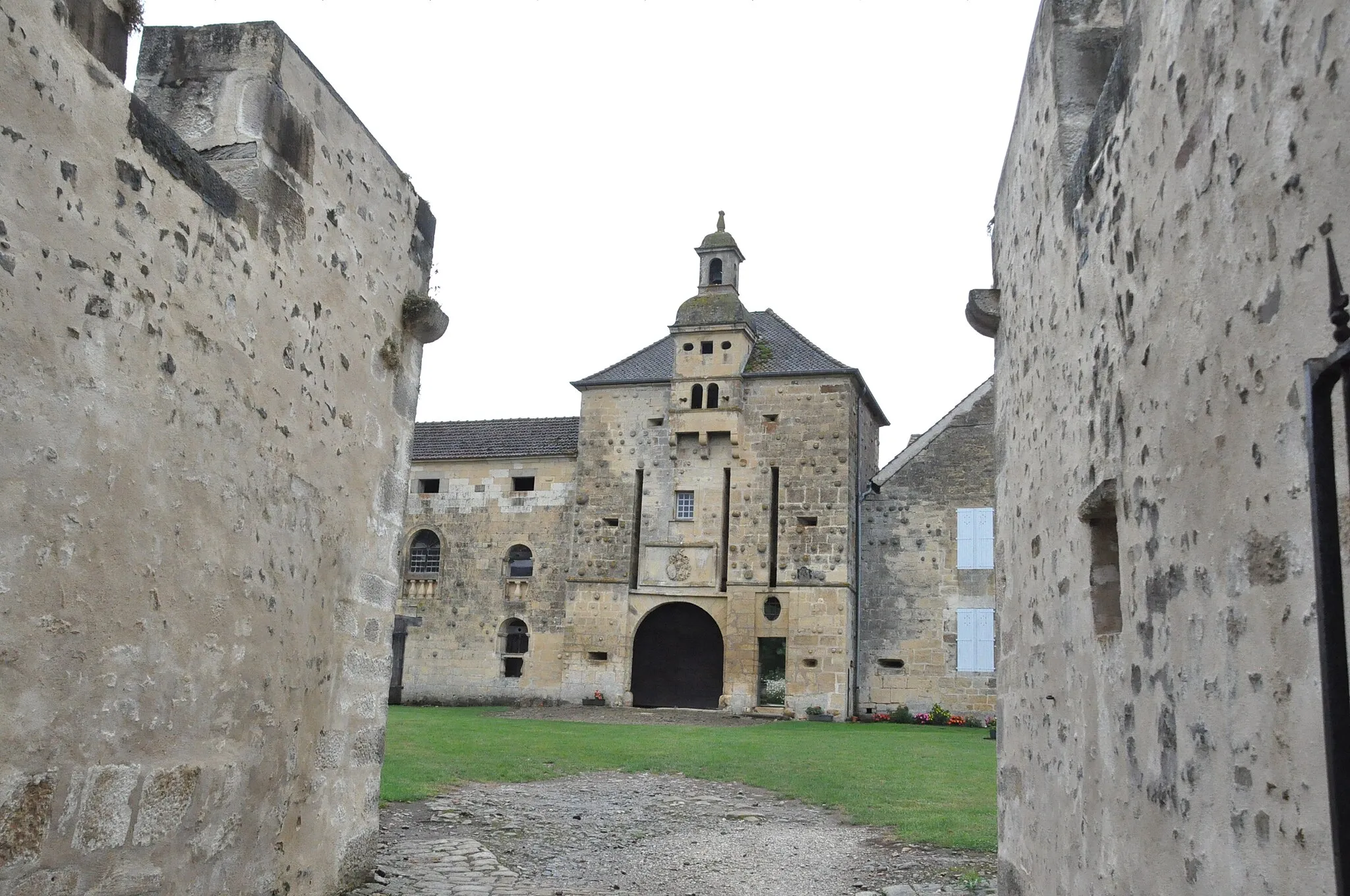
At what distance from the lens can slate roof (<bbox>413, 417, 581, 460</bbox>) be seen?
26.9 meters

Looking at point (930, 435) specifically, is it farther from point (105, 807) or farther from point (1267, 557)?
point (1267, 557)

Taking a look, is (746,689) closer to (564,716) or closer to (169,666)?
(564,716)

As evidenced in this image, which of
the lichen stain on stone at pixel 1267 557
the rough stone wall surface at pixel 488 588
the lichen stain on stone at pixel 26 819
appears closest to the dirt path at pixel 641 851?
the lichen stain on stone at pixel 26 819

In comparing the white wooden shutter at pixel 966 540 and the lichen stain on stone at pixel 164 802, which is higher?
the white wooden shutter at pixel 966 540

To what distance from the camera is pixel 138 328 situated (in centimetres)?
439

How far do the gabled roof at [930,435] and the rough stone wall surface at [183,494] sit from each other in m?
19.0

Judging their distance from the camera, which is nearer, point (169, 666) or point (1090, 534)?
point (1090, 534)

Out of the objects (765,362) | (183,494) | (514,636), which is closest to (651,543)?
(514,636)

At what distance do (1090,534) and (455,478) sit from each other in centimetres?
2387

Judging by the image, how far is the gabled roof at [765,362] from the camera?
25281 mm

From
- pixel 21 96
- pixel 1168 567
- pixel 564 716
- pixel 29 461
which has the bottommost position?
pixel 564 716

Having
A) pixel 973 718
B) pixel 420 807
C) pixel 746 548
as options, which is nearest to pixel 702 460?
pixel 746 548

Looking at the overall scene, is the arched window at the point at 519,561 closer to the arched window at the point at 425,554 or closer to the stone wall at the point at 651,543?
the stone wall at the point at 651,543

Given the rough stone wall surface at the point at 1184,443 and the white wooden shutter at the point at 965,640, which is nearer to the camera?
the rough stone wall surface at the point at 1184,443
